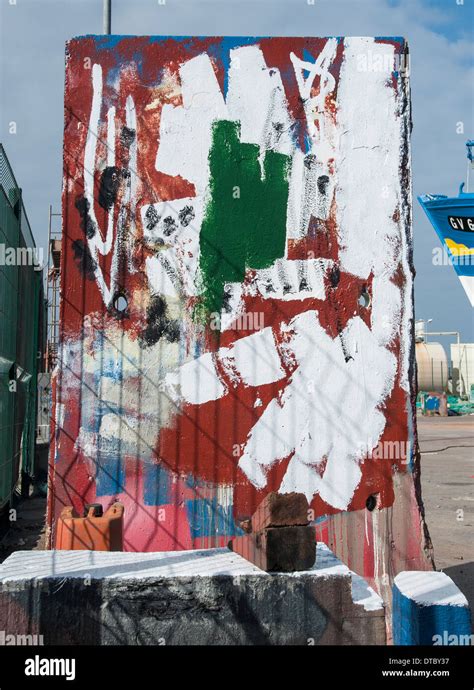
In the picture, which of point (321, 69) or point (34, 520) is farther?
point (34, 520)

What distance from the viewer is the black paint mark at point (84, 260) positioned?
18.1 feet

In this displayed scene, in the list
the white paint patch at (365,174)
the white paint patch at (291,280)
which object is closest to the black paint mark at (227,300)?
the white paint patch at (291,280)

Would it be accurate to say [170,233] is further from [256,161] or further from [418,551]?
[418,551]

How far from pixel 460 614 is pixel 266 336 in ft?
8.89

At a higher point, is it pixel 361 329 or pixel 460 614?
pixel 361 329

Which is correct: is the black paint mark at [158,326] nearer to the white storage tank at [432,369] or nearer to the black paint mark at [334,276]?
A: the black paint mark at [334,276]

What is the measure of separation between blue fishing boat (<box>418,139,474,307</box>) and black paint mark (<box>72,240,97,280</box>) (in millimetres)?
22410

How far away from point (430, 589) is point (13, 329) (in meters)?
7.71

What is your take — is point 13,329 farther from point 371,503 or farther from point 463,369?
point 463,369

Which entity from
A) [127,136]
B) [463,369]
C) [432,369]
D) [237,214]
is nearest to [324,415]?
[237,214]

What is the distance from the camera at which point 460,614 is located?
3.50 meters

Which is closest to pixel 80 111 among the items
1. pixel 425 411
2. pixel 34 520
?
pixel 34 520
